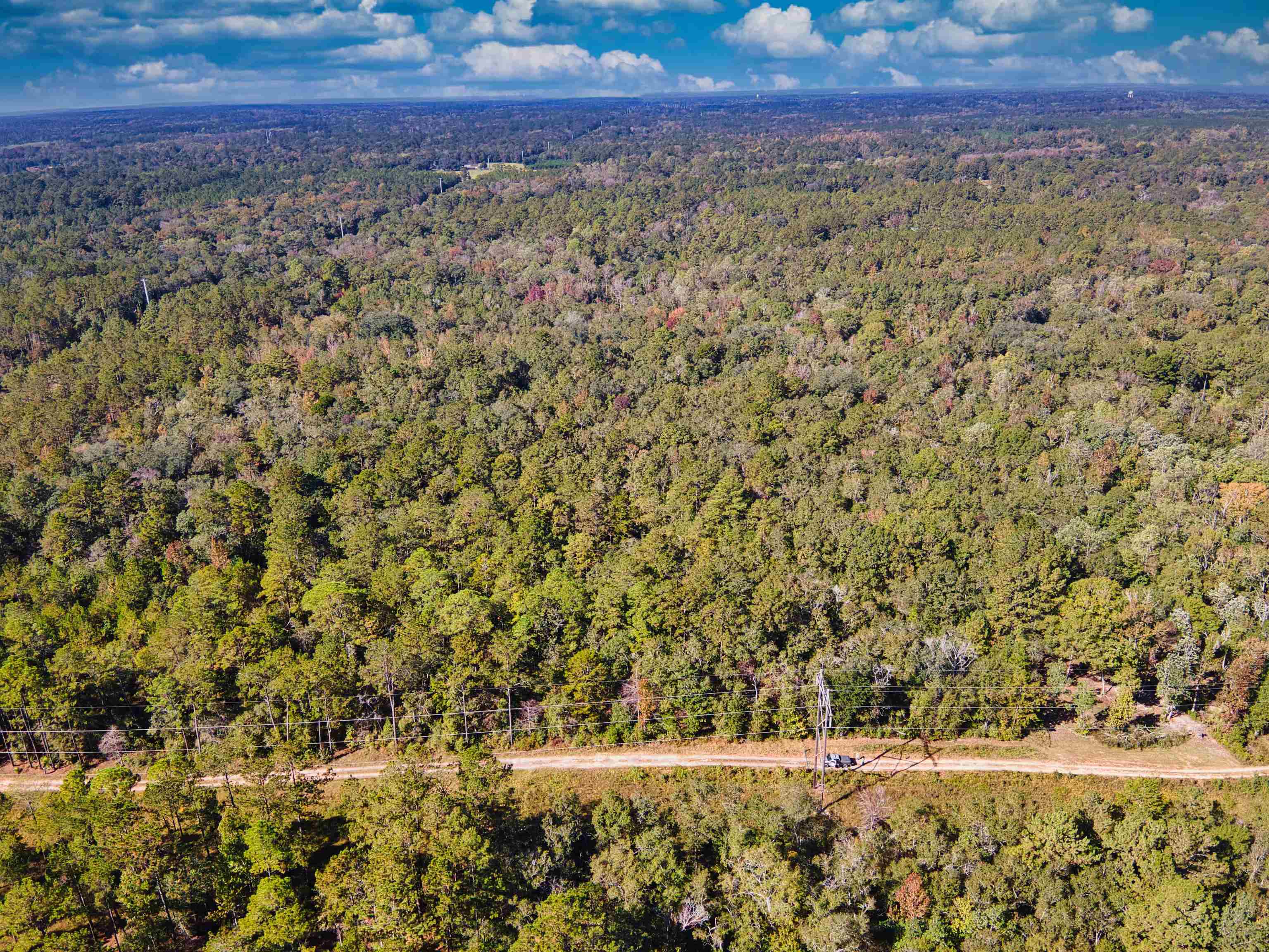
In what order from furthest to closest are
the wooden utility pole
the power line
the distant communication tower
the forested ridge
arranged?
the wooden utility pole
the forested ridge
the power line
the distant communication tower

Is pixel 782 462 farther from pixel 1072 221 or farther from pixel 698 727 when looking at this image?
pixel 1072 221

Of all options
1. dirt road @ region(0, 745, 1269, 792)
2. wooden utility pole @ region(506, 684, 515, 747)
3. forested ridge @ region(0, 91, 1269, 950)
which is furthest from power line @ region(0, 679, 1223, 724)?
dirt road @ region(0, 745, 1269, 792)

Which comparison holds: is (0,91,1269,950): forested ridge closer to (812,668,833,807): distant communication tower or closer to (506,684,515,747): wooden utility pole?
(506,684,515,747): wooden utility pole

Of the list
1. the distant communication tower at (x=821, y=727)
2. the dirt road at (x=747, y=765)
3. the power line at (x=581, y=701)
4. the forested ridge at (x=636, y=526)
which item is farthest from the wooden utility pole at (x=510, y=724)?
the distant communication tower at (x=821, y=727)

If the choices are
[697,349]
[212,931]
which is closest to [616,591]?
A: [212,931]

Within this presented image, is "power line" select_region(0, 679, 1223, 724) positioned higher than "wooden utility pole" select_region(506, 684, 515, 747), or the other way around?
"power line" select_region(0, 679, 1223, 724)

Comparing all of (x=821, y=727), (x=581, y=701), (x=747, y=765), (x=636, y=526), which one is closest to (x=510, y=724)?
(x=581, y=701)
